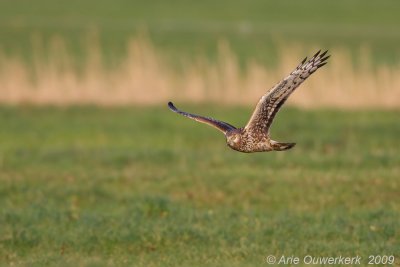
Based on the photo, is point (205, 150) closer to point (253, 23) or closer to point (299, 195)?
point (299, 195)

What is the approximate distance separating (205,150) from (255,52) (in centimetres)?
1846

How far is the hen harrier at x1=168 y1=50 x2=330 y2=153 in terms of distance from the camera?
8.09 metres

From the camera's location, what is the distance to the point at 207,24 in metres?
40.6

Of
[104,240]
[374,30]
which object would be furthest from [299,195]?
[374,30]

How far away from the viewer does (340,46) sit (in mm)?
33500

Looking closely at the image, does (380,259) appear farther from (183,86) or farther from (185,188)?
(183,86)

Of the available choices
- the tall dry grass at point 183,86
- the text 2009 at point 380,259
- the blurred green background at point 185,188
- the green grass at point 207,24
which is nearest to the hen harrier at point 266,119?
the blurred green background at point 185,188

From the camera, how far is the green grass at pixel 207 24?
3351 centimetres

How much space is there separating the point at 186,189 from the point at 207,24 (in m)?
29.1

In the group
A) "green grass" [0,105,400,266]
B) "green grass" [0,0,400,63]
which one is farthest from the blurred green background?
"green grass" [0,0,400,63]

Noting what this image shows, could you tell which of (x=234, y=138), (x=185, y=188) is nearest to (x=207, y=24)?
(x=185, y=188)

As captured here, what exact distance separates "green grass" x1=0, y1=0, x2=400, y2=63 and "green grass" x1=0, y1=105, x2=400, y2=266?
505 inches

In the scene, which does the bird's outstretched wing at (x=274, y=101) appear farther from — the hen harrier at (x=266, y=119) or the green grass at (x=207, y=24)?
the green grass at (x=207, y=24)

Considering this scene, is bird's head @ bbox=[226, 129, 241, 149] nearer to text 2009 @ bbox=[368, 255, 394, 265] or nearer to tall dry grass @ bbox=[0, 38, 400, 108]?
text 2009 @ bbox=[368, 255, 394, 265]
